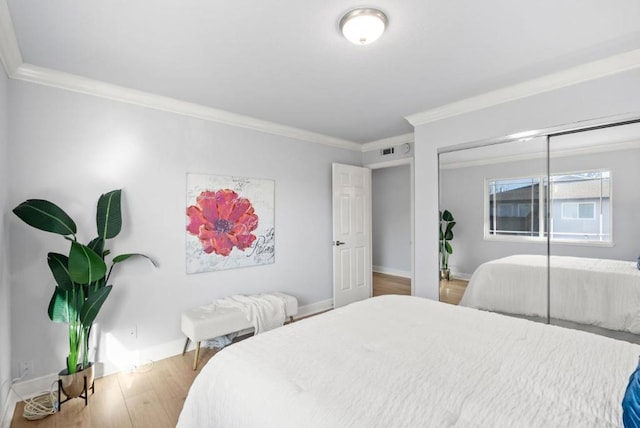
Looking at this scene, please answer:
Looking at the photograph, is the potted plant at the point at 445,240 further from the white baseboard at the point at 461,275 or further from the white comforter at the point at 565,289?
the white comforter at the point at 565,289

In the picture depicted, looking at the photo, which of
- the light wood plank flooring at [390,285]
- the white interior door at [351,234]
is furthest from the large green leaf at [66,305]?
the light wood plank flooring at [390,285]

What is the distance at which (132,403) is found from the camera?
7.23 feet

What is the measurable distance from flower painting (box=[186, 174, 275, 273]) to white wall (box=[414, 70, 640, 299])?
1.77m

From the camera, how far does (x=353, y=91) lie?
2.73 meters

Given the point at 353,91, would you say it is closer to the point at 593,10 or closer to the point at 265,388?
the point at 593,10

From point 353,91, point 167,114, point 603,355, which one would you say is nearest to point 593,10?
point 353,91

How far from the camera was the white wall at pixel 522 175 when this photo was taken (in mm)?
2281

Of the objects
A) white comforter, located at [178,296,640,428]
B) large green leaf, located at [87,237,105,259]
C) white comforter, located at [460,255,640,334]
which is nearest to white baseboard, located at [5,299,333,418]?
large green leaf, located at [87,237,105,259]

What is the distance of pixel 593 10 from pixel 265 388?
8.31ft

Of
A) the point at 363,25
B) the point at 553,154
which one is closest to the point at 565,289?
the point at 553,154

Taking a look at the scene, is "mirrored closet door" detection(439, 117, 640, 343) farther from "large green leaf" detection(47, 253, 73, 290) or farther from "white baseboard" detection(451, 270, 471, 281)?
"large green leaf" detection(47, 253, 73, 290)

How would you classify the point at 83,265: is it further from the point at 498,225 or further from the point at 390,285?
the point at 390,285

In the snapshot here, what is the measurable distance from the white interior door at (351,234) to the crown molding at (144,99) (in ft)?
2.74

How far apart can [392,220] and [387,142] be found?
8.10 ft
